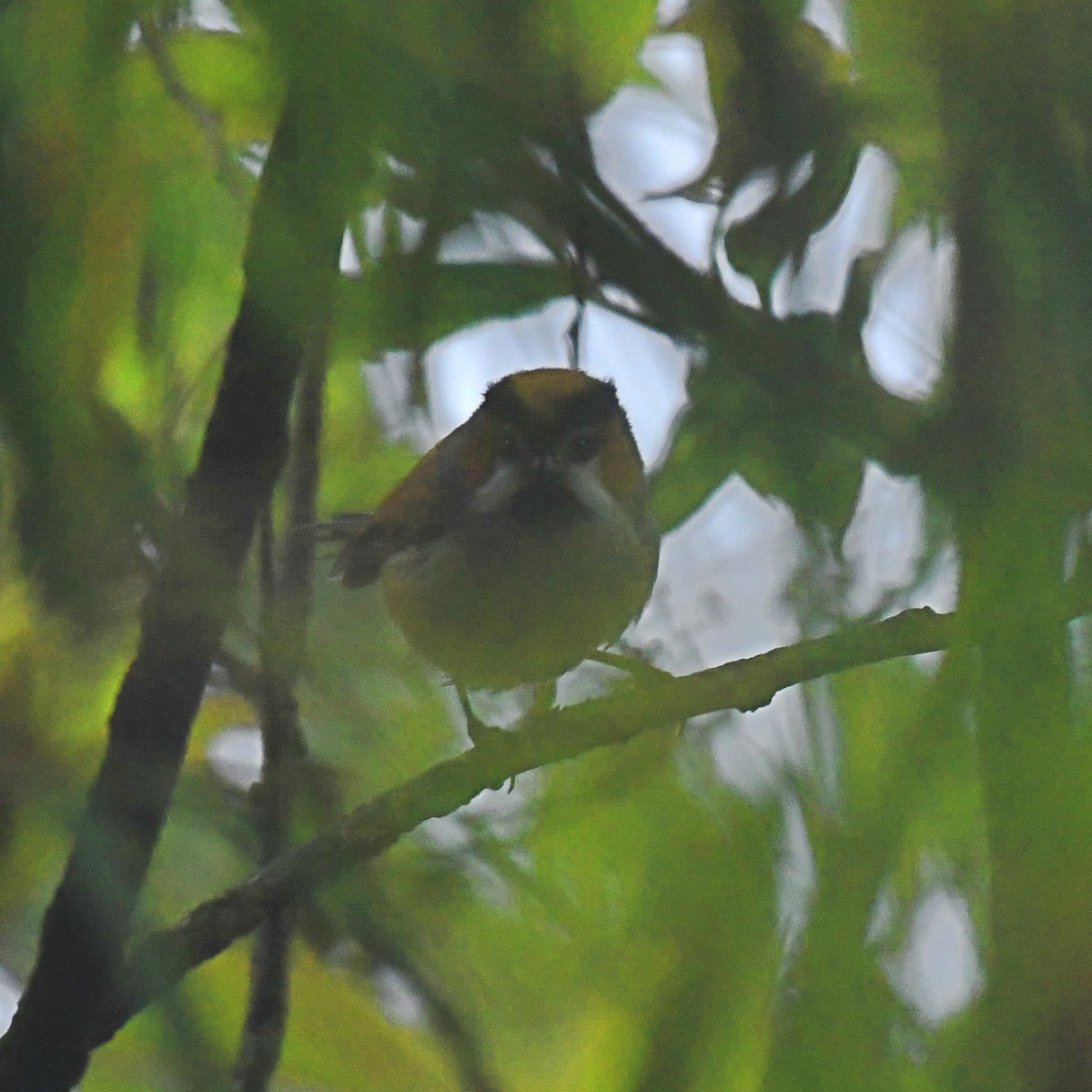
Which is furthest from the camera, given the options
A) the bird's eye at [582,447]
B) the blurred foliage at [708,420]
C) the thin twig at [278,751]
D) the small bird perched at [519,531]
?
the bird's eye at [582,447]

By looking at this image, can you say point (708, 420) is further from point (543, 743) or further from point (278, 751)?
point (278, 751)

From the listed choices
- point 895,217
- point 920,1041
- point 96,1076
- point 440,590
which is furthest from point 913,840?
point 440,590

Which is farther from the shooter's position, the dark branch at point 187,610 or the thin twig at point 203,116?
the thin twig at point 203,116

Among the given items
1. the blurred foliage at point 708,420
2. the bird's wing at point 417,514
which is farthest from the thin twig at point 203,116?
the bird's wing at point 417,514

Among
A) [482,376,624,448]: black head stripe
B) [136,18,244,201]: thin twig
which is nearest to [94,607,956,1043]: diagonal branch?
[136,18,244,201]: thin twig

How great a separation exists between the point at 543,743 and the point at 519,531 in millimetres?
1588

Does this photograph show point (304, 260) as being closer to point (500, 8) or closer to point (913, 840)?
point (500, 8)

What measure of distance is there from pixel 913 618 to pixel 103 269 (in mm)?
297

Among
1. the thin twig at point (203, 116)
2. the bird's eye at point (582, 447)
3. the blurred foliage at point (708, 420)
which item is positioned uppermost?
the bird's eye at point (582, 447)

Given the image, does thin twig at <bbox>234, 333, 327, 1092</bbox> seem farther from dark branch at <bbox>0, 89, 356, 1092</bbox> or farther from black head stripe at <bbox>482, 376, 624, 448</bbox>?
black head stripe at <bbox>482, 376, 624, 448</bbox>

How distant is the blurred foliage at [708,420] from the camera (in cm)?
33

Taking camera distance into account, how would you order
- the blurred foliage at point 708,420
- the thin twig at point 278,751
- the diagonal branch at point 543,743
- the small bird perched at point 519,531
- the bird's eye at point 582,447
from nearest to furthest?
the blurred foliage at point 708,420
the diagonal branch at point 543,743
the thin twig at point 278,751
the small bird perched at point 519,531
the bird's eye at point 582,447

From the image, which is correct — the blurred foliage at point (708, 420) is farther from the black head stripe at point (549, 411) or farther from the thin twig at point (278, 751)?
the black head stripe at point (549, 411)

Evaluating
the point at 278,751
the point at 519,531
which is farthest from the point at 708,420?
the point at 519,531
